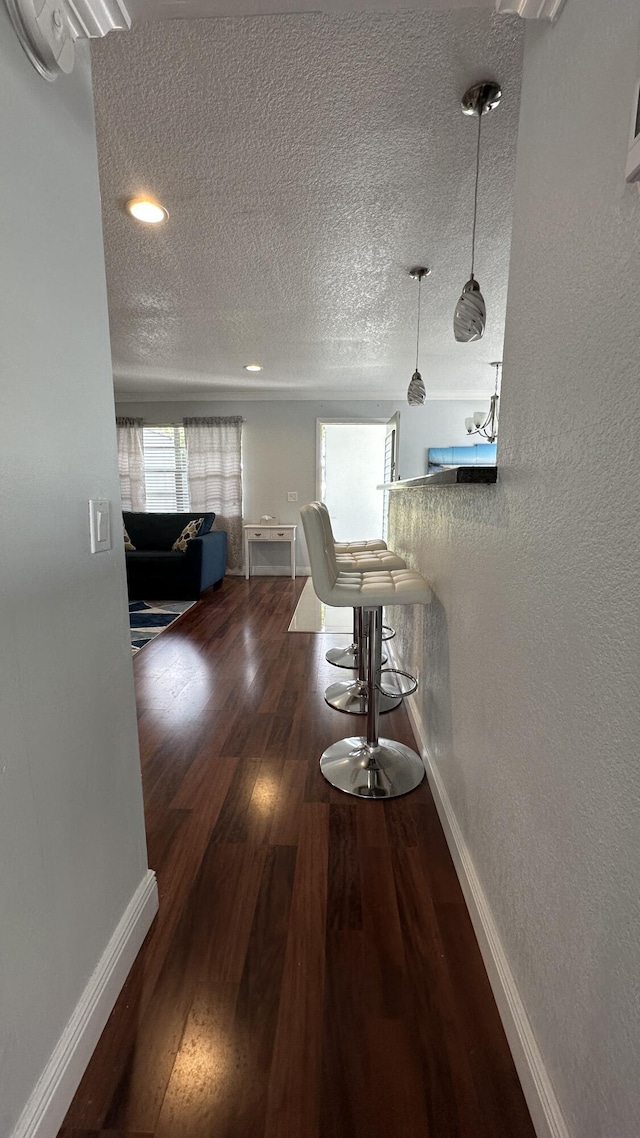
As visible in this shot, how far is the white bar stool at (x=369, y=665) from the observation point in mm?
1541

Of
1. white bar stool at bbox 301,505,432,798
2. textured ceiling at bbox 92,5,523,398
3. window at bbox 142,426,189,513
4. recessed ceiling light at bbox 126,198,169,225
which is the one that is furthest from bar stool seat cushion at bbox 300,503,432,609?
window at bbox 142,426,189,513

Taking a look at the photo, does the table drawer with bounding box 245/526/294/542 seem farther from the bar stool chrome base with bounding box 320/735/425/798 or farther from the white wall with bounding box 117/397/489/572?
the bar stool chrome base with bounding box 320/735/425/798

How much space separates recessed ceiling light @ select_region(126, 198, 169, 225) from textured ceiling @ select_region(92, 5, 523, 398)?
55 mm

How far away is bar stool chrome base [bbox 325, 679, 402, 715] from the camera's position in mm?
2312

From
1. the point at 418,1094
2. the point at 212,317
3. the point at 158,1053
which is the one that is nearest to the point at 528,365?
the point at 418,1094

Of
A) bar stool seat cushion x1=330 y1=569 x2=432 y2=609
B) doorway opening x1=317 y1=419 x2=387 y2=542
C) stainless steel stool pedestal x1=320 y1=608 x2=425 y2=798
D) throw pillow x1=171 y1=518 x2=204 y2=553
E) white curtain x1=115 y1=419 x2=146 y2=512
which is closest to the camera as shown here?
bar stool seat cushion x1=330 y1=569 x2=432 y2=609

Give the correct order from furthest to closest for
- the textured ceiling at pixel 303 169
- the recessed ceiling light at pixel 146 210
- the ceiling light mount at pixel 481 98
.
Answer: the recessed ceiling light at pixel 146 210, the ceiling light mount at pixel 481 98, the textured ceiling at pixel 303 169

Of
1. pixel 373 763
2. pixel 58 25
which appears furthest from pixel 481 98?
pixel 373 763

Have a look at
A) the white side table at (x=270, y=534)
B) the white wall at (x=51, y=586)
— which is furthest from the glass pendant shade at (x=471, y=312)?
the white side table at (x=270, y=534)

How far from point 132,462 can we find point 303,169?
190 inches

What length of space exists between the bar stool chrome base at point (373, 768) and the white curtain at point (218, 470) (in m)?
4.33

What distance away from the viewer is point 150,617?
4.20 m

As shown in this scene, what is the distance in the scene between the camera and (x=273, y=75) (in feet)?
4.25

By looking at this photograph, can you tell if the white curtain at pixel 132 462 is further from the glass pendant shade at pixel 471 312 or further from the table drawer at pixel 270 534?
the glass pendant shade at pixel 471 312
